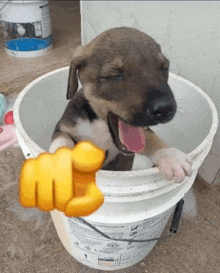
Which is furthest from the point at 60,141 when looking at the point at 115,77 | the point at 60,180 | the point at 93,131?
the point at 60,180

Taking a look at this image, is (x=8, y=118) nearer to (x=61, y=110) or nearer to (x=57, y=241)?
(x=61, y=110)

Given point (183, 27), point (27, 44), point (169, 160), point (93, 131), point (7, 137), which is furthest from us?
point (27, 44)

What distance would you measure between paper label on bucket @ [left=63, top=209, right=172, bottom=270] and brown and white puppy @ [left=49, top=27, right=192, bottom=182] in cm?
27

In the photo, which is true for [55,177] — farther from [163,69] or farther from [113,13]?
[113,13]

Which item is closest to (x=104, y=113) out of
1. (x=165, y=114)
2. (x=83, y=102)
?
(x=83, y=102)

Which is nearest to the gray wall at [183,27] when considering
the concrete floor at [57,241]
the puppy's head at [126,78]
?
the concrete floor at [57,241]

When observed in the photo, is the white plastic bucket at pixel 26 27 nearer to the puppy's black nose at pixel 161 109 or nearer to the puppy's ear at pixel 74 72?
the puppy's ear at pixel 74 72

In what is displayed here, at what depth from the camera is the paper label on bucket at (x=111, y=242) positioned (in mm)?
981

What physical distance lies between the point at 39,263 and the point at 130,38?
1082 mm

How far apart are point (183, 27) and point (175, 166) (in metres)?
0.79

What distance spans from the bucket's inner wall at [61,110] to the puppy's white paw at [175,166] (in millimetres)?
315

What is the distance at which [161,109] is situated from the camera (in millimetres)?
734

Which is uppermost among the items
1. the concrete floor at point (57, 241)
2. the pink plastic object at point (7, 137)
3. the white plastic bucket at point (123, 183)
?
the white plastic bucket at point (123, 183)

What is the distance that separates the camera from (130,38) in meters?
0.86
